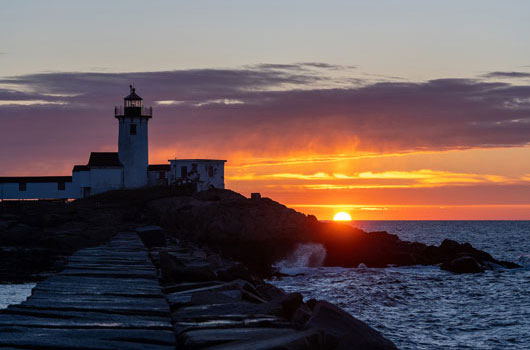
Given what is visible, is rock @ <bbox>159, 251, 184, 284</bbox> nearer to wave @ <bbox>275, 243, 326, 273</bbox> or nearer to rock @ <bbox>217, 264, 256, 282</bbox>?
rock @ <bbox>217, 264, 256, 282</bbox>

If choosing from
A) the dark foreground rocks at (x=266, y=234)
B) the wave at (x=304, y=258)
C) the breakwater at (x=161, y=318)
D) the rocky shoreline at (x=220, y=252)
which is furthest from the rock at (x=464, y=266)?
the breakwater at (x=161, y=318)

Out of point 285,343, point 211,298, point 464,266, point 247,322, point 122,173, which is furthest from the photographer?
point 122,173

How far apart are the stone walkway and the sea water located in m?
10.7

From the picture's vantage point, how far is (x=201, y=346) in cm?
732

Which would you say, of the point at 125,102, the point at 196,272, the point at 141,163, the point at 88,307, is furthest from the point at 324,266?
the point at 88,307

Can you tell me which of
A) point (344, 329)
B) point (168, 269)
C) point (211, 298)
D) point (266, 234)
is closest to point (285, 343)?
point (344, 329)

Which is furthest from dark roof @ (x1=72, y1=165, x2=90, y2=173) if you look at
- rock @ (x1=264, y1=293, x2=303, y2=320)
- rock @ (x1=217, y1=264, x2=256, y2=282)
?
rock @ (x1=264, y1=293, x2=303, y2=320)

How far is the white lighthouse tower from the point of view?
64.2 meters

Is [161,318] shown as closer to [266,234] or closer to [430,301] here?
[430,301]

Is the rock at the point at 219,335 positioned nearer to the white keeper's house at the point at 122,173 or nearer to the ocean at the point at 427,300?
the ocean at the point at 427,300

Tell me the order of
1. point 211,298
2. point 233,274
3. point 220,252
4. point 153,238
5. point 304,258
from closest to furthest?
point 211,298, point 233,274, point 153,238, point 220,252, point 304,258

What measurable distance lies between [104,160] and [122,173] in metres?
2.31

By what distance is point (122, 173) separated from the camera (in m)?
64.1

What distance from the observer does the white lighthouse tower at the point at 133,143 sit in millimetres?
64250
